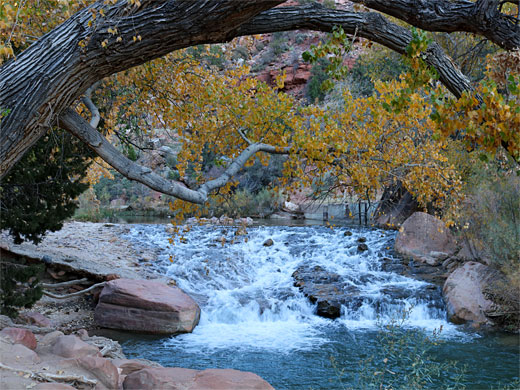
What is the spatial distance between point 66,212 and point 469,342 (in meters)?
7.03

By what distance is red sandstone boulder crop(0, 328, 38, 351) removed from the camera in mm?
3553

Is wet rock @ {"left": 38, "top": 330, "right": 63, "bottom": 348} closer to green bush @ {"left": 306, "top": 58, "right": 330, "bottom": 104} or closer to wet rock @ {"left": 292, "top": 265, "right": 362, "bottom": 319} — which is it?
wet rock @ {"left": 292, "top": 265, "right": 362, "bottom": 319}

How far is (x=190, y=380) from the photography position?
12.2 ft

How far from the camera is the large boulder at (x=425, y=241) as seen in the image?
11.5 m

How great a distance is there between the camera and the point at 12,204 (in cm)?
630

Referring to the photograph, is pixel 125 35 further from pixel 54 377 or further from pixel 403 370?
pixel 403 370

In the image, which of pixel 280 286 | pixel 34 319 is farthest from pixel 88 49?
pixel 280 286

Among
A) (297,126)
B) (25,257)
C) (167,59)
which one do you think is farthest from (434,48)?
(25,257)

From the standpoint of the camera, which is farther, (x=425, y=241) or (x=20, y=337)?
(x=425, y=241)

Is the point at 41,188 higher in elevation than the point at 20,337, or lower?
higher

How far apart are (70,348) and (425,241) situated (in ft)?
33.4

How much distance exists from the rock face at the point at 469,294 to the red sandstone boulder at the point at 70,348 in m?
7.37

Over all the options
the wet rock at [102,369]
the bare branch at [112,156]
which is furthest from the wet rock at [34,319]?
the bare branch at [112,156]

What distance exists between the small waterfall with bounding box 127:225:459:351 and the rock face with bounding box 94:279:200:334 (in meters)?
0.32
